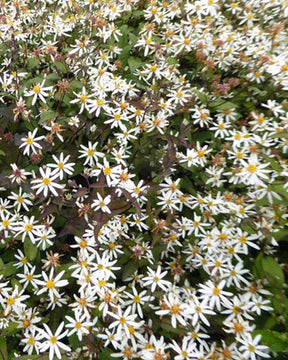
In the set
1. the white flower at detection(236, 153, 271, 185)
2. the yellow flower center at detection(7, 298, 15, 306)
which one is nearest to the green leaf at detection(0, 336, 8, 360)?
the yellow flower center at detection(7, 298, 15, 306)

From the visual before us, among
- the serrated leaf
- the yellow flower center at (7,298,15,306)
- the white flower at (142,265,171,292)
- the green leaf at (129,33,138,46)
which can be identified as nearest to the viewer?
the yellow flower center at (7,298,15,306)

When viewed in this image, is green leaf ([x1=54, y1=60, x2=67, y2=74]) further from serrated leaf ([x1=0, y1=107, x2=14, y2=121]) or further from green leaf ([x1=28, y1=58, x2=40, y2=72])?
serrated leaf ([x1=0, y1=107, x2=14, y2=121])

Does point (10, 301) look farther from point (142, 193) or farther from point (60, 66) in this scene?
point (60, 66)

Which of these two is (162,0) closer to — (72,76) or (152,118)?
(72,76)

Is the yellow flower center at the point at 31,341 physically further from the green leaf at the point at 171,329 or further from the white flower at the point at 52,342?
the green leaf at the point at 171,329

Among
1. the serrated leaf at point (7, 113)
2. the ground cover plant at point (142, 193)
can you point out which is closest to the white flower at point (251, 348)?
the ground cover plant at point (142, 193)

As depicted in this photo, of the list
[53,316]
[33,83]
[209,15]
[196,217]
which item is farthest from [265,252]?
[209,15]

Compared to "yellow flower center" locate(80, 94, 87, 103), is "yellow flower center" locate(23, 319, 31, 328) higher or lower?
lower
